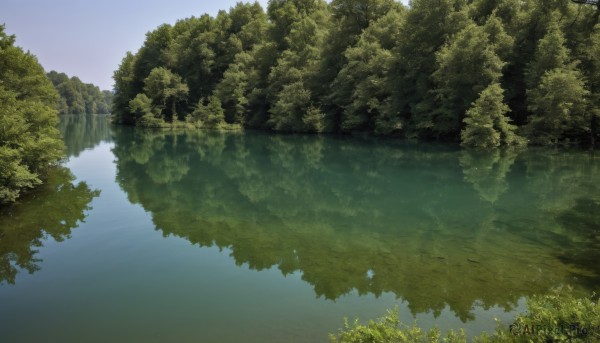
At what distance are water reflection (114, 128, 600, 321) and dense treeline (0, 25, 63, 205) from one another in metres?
3.81

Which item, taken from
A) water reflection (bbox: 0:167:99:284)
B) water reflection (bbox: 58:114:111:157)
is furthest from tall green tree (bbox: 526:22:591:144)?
water reflection (bbox: 58:114:111:157)

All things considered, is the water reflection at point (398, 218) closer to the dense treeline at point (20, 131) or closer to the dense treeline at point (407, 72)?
the dense treeline at point (20, 131)

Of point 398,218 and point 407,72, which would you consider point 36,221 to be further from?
point 407,72

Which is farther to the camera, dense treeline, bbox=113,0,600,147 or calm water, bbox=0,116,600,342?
dense treeline, bbox=113,0,600,147

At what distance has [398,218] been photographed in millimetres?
14203

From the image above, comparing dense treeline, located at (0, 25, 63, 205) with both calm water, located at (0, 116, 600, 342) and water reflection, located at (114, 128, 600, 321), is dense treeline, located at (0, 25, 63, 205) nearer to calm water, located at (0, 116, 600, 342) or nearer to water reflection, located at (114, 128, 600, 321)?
calm water, located at (0, 116, 600, 342)

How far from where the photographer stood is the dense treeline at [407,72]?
34281mm

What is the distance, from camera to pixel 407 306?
25.5ft

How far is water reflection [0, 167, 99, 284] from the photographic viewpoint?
33.7ft

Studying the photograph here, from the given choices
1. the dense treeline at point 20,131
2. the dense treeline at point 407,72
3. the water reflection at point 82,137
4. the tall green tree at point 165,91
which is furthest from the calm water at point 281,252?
the tall green tree at point 165,91

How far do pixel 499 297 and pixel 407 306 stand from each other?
192 cm

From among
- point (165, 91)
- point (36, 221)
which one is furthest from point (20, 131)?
point (165, 91)

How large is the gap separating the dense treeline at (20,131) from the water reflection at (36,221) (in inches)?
27.0

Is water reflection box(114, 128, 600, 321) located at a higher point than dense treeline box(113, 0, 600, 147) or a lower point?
lower
